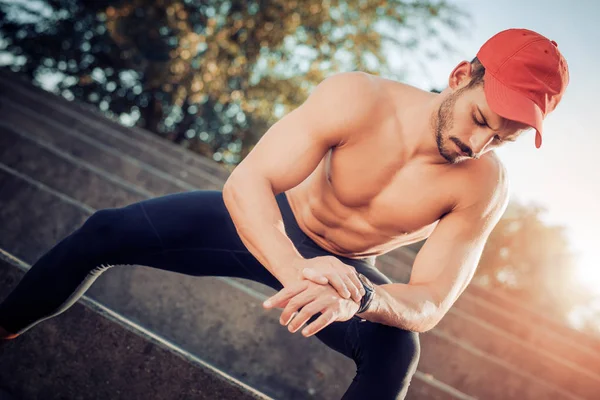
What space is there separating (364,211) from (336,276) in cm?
59

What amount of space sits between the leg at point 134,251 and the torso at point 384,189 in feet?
1.26

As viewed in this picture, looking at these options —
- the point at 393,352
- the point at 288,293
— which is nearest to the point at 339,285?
the point at 288,293

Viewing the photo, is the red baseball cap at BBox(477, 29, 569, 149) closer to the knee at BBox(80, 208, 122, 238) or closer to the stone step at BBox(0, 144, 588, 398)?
the knee at BBox(80, 208, 122, 238)

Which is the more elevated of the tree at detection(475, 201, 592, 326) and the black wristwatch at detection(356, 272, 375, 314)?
the black wristwatch at detection(356, 272, 375, 314)

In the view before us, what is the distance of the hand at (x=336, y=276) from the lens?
985 millimetres

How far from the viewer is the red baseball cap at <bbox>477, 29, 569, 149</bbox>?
123 cm

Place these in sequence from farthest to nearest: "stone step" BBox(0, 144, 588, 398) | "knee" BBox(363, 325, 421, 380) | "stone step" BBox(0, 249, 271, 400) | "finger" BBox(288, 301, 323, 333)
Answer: "stone step" BBox(0, 144, 588, 398) < "stone step" BBox(0, 249, 271, 400) < "knee" BBox(363, 325, 421, 380) < "finger" BBox(288, 301, 323, 333)

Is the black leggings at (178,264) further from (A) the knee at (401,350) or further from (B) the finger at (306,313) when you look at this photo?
(B) the finger at (306,313)

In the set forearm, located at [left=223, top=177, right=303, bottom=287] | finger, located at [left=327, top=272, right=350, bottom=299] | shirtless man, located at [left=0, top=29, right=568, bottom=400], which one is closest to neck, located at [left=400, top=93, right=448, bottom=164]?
shirtless man, located at [left=0, top=29, right=568, bottom=400]

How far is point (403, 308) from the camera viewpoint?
3.84ft

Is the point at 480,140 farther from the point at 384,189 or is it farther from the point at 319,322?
the point at 319,322

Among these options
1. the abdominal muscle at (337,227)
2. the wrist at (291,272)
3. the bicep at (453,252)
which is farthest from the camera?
the abdominal muscle at (337,227)

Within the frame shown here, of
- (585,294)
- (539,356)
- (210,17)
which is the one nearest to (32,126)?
(539,356)

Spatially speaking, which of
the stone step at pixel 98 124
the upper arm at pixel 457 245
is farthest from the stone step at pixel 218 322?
the stone step at pixel 98 124
